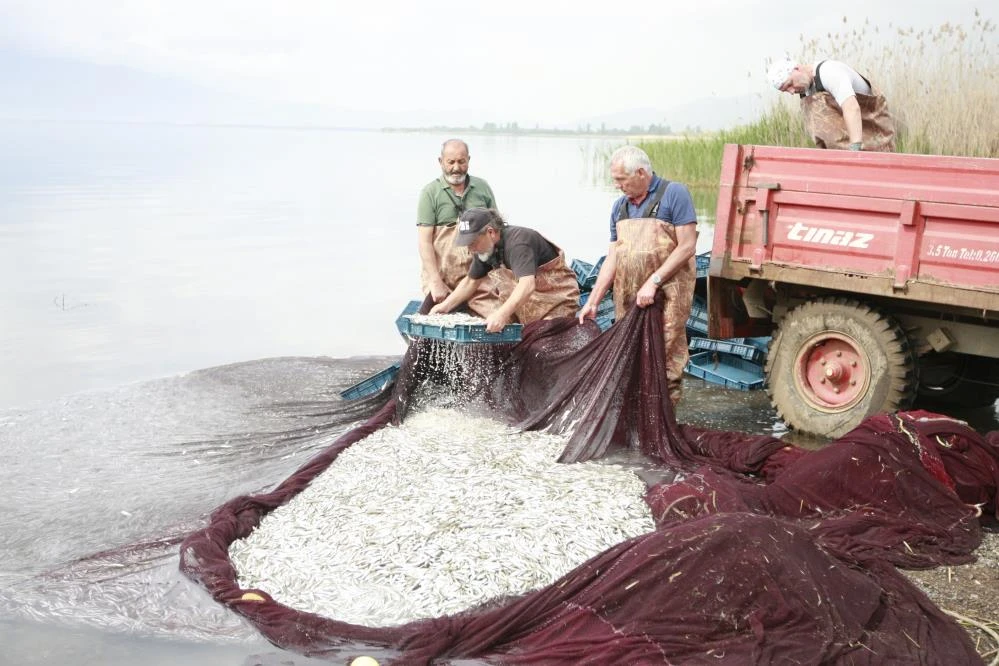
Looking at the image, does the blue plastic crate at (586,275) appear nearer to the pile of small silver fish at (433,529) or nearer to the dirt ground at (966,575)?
the dirt ground at (966,575)

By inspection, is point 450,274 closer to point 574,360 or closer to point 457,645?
point 574,360

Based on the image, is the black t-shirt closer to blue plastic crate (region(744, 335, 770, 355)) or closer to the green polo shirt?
the green polo shirt

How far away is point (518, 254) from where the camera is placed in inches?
278

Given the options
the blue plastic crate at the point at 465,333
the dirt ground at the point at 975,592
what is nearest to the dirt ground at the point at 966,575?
the dirt ground at the point at 975,592

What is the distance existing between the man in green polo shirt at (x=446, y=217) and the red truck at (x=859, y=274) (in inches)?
69.4

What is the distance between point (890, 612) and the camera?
165 inches

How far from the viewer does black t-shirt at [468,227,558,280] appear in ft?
23.1

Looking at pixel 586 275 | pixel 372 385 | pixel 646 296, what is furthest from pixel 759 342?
pixel 372 385

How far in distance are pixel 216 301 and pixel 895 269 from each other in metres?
8.97

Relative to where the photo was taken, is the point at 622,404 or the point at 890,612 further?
the point at 622,404

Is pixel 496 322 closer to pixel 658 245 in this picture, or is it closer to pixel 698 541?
pixel 658 245

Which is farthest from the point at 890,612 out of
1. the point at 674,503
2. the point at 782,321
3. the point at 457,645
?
the point at 782,321

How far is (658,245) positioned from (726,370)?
199 centimetres

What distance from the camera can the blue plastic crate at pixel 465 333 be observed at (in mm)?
6672
